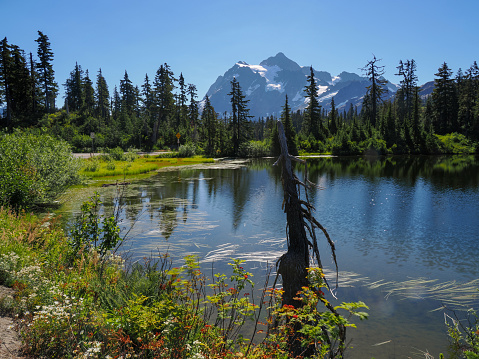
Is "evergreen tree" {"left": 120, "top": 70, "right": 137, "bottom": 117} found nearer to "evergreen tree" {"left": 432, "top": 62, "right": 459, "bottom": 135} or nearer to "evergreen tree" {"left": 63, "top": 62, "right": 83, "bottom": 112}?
"evergreen tree" {"left": 63, "top": 62, "right": 83, "bottom": 112}

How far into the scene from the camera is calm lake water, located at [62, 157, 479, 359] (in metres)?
6.89

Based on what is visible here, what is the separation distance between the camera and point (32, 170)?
14969mm

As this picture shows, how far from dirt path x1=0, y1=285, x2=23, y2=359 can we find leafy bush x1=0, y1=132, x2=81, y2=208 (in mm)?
9173

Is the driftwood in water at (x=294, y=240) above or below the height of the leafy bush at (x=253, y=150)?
below

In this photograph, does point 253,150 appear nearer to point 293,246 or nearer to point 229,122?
point 229,122

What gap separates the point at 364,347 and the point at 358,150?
217 ft

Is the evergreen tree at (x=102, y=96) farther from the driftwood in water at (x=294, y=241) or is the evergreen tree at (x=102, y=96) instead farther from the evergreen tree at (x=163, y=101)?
the driftwood in water at (x=294, y=241)

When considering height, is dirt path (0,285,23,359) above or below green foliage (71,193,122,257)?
below

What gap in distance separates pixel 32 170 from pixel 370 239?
1602 centimetres

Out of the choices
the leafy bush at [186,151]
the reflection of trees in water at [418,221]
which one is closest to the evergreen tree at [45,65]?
the leafy bush at [186,151]

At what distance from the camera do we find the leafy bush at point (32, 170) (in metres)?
13.0

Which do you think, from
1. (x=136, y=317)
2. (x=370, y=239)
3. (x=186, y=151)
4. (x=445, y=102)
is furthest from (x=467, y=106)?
(x=136, y=317)

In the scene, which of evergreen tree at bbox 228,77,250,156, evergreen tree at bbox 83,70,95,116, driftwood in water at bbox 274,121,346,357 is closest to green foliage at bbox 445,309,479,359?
driftwood in water at bbox 274,121,346,357

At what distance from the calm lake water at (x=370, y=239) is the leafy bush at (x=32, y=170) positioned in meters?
1.83
